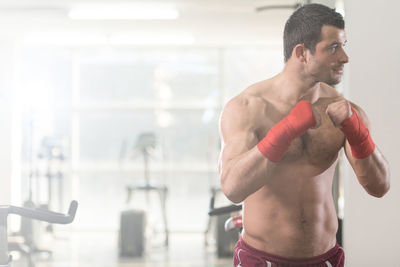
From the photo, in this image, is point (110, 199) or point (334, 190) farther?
point (110, 199)

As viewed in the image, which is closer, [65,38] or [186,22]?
[186,22]

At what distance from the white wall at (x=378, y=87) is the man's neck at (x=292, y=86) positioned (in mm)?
679

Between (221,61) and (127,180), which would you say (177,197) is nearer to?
(127,180)

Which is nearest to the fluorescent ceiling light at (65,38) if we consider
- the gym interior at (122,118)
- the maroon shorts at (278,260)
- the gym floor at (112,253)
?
the gym interior at (122,118)

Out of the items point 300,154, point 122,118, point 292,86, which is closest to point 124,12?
point 122,118

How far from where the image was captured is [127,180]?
724 centimetres

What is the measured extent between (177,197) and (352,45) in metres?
5.19

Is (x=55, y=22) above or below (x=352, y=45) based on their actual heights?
above

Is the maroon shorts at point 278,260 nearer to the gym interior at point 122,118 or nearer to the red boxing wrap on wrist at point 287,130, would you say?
the red boxing wrap on wrist at point 287,130

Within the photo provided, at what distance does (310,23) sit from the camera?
1.60 meters

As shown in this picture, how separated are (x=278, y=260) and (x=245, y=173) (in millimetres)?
412

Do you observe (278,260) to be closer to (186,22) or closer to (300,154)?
(300,154)

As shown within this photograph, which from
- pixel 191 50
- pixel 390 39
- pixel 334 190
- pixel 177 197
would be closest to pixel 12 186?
pixel 177 197

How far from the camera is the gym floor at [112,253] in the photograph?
5199mm
